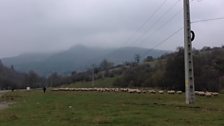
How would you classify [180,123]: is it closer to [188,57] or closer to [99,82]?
[188,57]

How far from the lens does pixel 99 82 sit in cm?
15562

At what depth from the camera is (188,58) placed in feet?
128

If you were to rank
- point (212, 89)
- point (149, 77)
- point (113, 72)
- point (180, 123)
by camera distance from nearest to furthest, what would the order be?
point (180, 123) < point (212, 89) < point (149, 77) < point (113, 72)

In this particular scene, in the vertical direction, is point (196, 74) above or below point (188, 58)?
above

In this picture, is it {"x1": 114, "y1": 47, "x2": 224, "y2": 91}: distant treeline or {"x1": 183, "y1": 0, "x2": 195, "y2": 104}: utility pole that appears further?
{"x1": 114, "y1": 47, "x2": 224, "y2": 91}: distant treeline

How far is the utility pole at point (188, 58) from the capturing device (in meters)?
38.4

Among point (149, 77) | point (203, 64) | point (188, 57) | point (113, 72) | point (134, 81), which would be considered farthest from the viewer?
point (113, 72)

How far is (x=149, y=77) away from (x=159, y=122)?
91.4 metres

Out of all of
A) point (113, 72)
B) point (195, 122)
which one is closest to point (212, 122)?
point (195, 122)

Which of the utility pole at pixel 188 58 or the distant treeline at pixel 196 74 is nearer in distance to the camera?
the utility pole at pixel 188 58

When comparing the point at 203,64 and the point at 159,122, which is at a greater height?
the point at 203,64

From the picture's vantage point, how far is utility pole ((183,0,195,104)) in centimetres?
3838

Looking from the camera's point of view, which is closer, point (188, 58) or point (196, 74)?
point (188, 58)

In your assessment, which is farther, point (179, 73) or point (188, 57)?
point (179, 73)
